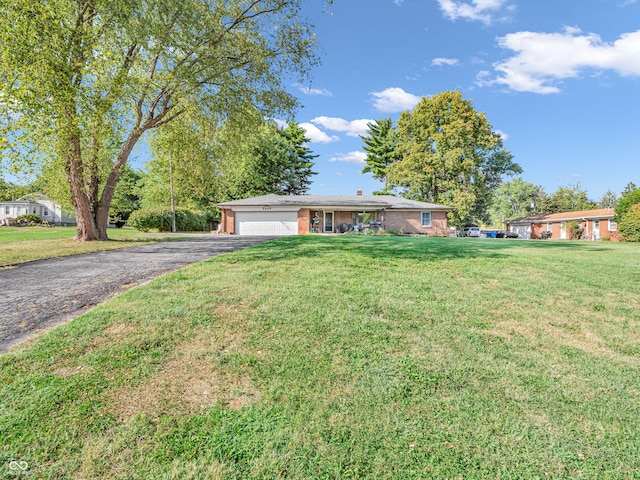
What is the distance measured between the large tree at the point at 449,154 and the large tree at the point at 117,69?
22.9 metres

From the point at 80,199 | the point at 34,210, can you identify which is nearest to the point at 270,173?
the point at 80,199

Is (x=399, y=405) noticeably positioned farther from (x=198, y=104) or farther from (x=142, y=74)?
(x=142, y=74)

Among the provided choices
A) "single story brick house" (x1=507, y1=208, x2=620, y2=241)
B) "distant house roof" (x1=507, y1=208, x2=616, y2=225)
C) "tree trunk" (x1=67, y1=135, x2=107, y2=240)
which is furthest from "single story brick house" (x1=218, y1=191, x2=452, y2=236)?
"distant house roof" (x1=507, y1=208, x2=616, y2=225)

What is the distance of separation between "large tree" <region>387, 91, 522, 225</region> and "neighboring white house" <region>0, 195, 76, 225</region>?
1814 inches

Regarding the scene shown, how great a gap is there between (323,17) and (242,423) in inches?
592

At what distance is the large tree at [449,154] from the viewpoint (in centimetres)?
3173

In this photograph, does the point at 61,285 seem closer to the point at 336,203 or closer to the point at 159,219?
the point at 336,203

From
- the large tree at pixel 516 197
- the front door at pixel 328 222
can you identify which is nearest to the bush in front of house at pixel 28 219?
the front door at pixel 328 222

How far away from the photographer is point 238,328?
369 cm

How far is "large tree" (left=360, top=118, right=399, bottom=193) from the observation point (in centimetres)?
4188

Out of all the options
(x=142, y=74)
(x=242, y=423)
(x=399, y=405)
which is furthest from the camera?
(x=142, y=74)

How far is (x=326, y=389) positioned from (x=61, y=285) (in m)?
5.23

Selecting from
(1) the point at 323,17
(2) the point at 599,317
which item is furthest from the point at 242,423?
(1) the point at 323,17

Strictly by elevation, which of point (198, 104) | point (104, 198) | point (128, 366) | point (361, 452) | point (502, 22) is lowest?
point (361, 452)
